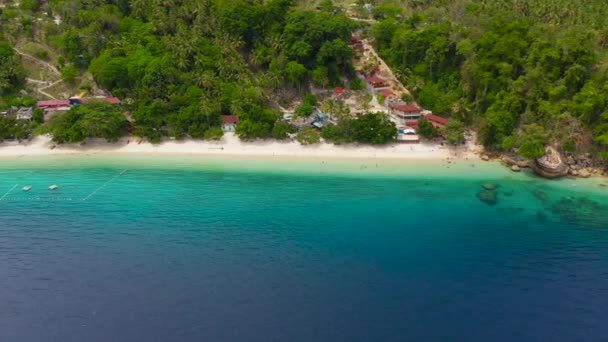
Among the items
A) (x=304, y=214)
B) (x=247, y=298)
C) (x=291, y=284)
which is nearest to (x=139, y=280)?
(x=247, y=298)

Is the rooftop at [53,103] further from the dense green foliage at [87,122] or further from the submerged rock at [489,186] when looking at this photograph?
the submerged rock at [489,186]

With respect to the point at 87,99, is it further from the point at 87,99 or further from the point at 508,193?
the point at 508,193

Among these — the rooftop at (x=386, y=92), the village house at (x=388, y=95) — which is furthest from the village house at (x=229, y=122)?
the rooftop at (x=386, y=92)

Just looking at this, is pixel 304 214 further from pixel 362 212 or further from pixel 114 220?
pixel 114 220

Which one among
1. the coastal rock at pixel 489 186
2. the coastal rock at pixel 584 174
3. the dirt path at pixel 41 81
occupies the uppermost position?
the dirt path at pixel 41 81

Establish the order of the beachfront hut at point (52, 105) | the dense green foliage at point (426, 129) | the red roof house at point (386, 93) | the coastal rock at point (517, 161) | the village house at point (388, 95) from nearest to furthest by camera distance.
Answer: the coastal rock at point (517, 161), the dense green foliage at point (426, 129), the beachfront hut at point (52, 105), the village house at point (388, 95), the red roof house at point (386, 93)

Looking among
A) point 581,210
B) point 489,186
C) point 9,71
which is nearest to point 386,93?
point 489,186
